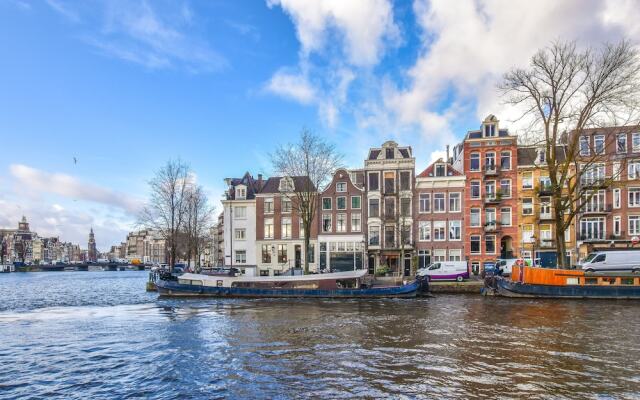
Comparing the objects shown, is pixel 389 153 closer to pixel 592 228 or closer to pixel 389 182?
pixel 389 182

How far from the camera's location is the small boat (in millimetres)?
35000

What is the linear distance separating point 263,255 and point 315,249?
8.24 metres

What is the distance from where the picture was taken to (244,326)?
2253cm

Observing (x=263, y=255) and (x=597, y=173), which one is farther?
(x=263, y=255)

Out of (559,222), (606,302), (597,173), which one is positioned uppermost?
(597,173)

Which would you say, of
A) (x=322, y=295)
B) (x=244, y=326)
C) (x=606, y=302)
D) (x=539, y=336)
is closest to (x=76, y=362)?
(x=244, y=326)

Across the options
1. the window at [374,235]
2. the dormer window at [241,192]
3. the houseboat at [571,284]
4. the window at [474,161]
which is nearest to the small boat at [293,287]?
the houseboat at [571,284]

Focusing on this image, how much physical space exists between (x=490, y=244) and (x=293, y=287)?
28378 millimetres

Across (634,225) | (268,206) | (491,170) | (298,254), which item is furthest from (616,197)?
(268,206)

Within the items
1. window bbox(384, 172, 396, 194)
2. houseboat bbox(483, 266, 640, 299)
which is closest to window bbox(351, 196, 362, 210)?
window bbox(384, 172, 396, 194)

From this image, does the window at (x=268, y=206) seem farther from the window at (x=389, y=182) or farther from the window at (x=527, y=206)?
the window at (x=527, y=206)

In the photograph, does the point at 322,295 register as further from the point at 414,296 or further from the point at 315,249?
the point at 315,249

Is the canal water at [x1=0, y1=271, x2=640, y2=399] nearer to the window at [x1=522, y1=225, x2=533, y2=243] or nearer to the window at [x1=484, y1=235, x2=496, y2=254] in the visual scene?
the window at [x1=484, y1=235, x2=496, y2=254]

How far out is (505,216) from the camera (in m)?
51.6
